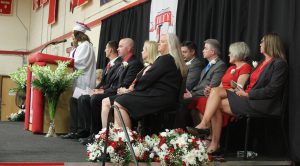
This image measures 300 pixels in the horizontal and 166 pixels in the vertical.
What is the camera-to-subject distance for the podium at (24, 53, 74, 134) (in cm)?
542

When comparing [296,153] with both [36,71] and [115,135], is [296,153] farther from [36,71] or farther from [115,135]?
[36,71]

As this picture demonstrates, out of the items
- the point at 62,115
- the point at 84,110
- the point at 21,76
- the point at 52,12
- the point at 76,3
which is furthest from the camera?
the point at 52,12

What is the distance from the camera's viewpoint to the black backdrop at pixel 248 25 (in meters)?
3.71

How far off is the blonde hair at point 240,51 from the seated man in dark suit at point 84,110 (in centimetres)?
152

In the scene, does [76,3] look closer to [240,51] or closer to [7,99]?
[7,99]

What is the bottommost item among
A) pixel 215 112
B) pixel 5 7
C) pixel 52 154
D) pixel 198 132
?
pixel 52 154

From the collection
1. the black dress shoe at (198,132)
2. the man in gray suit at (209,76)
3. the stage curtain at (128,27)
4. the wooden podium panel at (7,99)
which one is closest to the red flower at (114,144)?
the black dress shoe at (198,132)

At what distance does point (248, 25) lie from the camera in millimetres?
4457

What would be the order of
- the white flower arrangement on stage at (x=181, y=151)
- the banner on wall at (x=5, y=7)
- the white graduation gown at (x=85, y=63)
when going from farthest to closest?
1. the banner on wall at (x=5, y=7)
2. the white graduation gown at (x=85, y=63)
3. the white flower arrangement on stage at (x=181, y=151)

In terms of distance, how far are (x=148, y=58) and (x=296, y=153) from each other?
160 centimetres

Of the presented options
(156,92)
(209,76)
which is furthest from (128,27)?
(156,92)

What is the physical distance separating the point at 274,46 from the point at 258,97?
0.49 metres

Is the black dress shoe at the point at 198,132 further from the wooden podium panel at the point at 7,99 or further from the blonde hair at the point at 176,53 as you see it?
the wooden podium panel at the point at 7,99

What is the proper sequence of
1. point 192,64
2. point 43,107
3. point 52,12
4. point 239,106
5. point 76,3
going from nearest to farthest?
point 239,106
point 192,64
point 43,107
point 76,3
point 52,12
